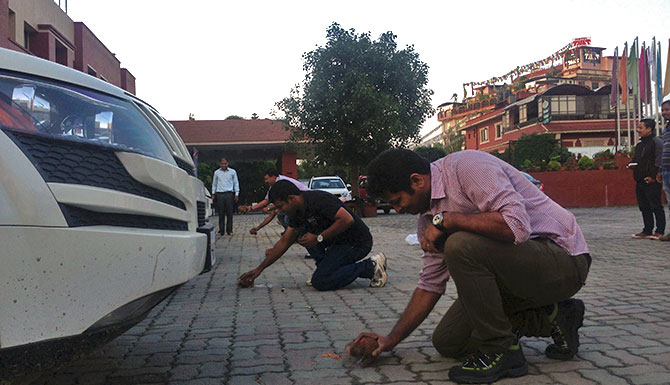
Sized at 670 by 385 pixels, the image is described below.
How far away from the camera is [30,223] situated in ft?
6.54

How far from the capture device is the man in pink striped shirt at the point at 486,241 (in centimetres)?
265

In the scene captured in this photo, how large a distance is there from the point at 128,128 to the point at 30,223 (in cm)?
74

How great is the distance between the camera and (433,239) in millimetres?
2801

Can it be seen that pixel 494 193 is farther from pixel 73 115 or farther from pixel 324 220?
pixel 324 220

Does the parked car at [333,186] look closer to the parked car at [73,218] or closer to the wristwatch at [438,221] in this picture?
the wristwatch at [438,221]

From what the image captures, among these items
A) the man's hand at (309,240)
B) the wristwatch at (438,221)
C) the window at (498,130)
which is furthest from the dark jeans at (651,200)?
the window at (498,130)

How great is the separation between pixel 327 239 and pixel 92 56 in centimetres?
1964

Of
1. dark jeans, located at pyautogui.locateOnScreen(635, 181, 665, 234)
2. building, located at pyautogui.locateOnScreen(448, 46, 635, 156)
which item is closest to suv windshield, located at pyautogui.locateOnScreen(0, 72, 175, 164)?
dark jeans, located at pyautogui.locateOnScreen(635, 181, 665, 234)

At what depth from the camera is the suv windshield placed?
6.96 feet

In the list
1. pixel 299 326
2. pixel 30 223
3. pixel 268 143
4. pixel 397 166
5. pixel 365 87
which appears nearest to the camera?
pixel 30 223

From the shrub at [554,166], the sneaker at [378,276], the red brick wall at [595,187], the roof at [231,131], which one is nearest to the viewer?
the sneaker at [378,276]

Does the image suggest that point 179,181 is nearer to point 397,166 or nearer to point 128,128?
point 128,128

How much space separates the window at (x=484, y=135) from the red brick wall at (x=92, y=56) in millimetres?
41127

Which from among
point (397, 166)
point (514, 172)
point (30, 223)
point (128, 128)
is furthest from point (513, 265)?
point (30, 223)
